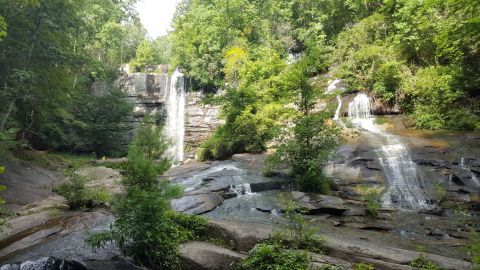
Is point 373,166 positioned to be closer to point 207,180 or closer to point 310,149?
point 310,149

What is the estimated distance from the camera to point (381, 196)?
11820mm

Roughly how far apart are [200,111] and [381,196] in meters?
21.1

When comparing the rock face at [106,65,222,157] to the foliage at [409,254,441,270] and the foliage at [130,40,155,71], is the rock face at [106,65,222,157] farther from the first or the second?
the foliage at [409,254,441,270]

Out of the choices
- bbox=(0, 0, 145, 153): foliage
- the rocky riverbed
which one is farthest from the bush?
bbox=(0, 0, 145, 153): foliage

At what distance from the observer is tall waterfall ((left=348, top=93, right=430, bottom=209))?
11.5m

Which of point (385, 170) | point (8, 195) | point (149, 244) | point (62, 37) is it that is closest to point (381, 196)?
point (385, 170)

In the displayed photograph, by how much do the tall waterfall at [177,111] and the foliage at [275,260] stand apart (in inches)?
927

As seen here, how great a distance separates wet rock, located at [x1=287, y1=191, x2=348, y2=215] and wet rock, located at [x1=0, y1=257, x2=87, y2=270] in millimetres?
5893

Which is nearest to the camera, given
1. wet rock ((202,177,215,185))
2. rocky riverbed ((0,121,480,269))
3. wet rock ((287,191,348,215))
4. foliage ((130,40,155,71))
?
rocky riverbed ((0,121,480,269))

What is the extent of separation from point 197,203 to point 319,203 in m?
3.72

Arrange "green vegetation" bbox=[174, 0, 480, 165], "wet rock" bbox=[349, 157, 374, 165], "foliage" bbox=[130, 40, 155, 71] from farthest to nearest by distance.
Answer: "foliage" bbox=[130, 40, 155, 71] → "green vegetation" bbox=[174, 0, 480, 165] → "wet rock" bbox=[349, 157, 374, 165]

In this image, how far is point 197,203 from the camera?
428 inches

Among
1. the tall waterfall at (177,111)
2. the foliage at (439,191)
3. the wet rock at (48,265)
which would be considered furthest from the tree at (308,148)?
the tall waterfall at (177,111)

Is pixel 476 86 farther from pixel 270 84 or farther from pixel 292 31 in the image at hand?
pixel 292 31
